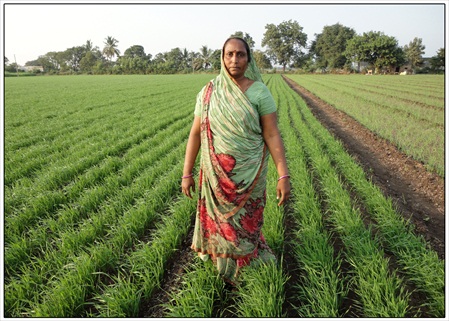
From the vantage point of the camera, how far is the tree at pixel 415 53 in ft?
202

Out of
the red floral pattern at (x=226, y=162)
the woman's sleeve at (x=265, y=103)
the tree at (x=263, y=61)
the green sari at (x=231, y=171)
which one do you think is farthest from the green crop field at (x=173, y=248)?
the tree at (x=263, y=61)

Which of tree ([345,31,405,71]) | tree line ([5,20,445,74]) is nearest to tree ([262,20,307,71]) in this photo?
tree line ([5,20,445,74])

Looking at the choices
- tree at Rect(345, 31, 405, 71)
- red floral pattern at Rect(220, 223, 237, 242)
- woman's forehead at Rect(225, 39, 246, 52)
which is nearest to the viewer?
woman's forehead at Rect(225, 39, 246, 52)

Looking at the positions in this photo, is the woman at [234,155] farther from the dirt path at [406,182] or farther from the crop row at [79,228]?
the dirt path at [406,182]

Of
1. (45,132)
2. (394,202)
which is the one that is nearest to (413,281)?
(394,202)

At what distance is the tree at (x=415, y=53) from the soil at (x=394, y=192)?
2738 inches

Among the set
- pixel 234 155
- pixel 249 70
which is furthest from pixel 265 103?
pixel 234 155

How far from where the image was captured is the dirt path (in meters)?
3.04

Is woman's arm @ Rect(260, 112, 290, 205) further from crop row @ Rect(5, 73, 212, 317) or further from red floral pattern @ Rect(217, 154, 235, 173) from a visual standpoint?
crop row @ Rect(5, 73, 212, 317)

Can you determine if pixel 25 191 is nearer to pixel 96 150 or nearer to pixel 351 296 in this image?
pixel 96 150

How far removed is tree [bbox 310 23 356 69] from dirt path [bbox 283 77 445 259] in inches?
2231

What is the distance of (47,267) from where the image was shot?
213 centimetres

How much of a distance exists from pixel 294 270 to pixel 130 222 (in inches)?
60.8

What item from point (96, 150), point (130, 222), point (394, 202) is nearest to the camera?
point (130, 222)
